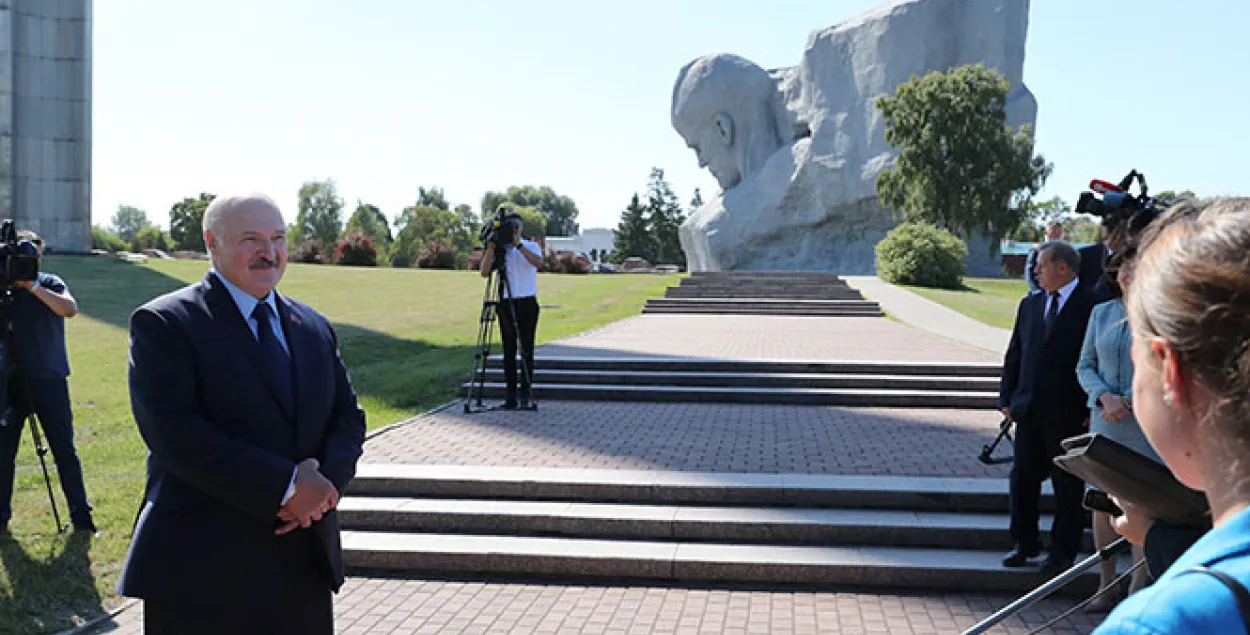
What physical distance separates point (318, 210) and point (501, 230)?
93.9 meters

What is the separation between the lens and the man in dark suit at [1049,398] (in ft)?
19.1

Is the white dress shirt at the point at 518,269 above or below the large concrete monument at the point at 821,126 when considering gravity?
below

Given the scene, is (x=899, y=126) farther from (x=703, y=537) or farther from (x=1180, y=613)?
(x=1180, y=613)

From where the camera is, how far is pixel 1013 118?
173 feet

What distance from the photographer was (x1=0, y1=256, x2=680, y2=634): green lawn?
6.04 m

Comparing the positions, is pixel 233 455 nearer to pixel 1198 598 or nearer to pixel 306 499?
pixel 306 499

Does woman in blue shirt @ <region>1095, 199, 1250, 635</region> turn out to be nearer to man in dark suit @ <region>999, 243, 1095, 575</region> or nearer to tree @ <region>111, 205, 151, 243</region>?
man in dark suit @ <region>999, 243, 1095, 575</region>

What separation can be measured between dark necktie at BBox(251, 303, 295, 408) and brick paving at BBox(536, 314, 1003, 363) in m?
11.3

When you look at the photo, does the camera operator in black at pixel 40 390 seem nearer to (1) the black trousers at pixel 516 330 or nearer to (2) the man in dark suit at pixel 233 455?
(2) the man in dark suit at pixel 233 455

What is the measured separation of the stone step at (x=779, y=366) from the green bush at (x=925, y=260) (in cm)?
2367

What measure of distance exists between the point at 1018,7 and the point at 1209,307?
57218 mm

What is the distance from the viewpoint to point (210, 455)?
120 inches

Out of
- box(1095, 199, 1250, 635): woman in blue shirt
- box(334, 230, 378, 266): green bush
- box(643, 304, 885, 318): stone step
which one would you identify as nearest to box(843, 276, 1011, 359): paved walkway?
box(643, 304, 885, 318): stone step

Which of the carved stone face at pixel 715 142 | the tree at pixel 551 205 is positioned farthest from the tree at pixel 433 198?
the carved stone face at pixel 715 142
